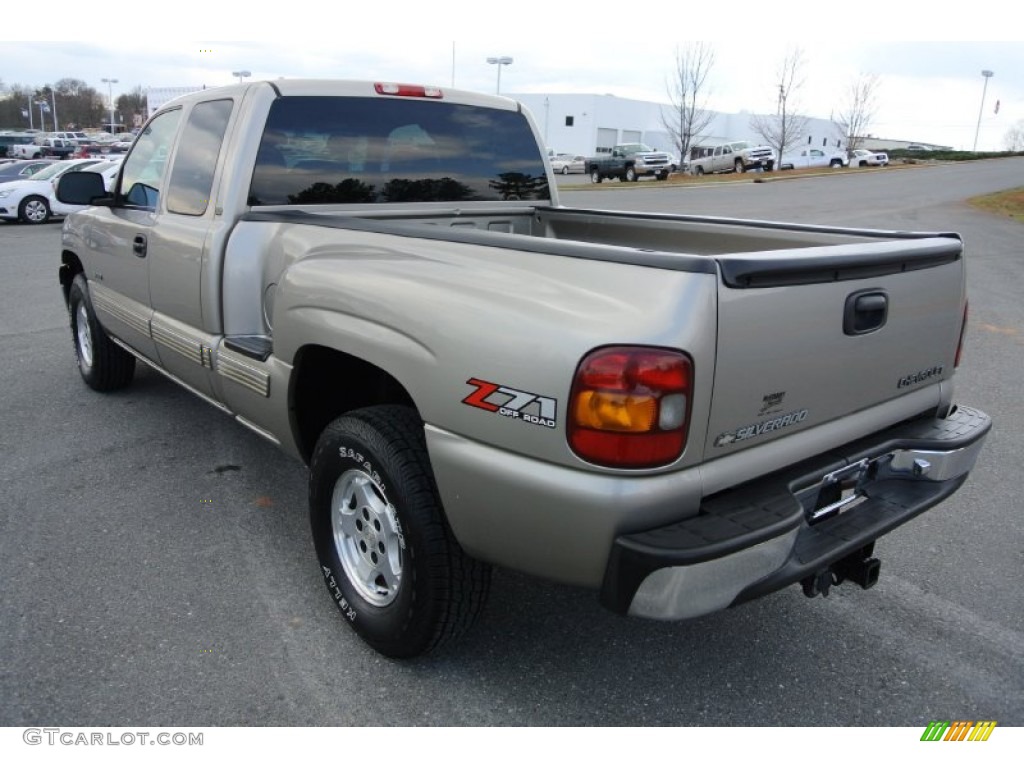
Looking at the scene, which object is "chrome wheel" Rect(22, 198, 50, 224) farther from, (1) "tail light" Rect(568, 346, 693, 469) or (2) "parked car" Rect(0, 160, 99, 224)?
(1) "tail light" Rect(568, 346, 693, 469)

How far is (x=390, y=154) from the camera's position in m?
4.23

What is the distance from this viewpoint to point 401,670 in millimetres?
2812

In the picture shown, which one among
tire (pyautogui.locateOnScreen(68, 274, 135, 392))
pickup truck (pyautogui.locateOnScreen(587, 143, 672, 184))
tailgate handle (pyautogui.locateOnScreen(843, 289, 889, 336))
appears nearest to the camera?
tailgate handle (pyautogui.locateOnScreen(843, 289, 889, 336))

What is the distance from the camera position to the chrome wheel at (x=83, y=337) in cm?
573

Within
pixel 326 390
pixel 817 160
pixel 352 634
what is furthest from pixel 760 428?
pixel 817 160

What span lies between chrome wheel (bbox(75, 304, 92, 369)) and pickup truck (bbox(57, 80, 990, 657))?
2.03 m

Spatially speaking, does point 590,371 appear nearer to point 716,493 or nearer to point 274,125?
point 716,493

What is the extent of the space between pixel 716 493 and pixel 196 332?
2.67 metres

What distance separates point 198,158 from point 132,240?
77 centimetres

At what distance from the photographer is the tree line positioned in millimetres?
102312

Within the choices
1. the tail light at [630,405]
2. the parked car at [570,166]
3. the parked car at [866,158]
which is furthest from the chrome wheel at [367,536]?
the parked car at [866,158]

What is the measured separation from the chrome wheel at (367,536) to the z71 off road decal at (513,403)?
0.60 meters

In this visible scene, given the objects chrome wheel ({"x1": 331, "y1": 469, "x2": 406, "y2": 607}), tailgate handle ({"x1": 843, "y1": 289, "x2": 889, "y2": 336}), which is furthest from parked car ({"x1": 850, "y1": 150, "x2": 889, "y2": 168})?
chrome wheel ({"x1": 331, "y1": 469, "x2": 406, "y2": 607})
